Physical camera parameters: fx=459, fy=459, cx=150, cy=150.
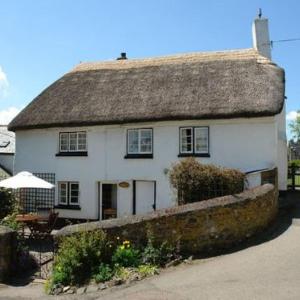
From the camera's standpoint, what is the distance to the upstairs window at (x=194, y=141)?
1795cm

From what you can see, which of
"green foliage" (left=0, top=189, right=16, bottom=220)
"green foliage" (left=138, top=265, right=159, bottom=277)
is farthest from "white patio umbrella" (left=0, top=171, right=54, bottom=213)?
"green foliage" (left=138, top=265, right=159, bottom=277)

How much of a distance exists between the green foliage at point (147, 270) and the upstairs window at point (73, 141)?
10267 mm

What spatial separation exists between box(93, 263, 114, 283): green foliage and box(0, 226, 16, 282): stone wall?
2869 mm

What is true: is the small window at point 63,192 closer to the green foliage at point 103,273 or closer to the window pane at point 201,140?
the window pane at point 201,140

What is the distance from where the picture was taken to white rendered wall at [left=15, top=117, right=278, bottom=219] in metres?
17.0

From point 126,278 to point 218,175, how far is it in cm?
524

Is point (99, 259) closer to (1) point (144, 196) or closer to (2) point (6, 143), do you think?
(1) point (144, 196)

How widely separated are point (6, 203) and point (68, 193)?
3.21 metres

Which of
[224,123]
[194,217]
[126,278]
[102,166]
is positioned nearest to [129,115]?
[102,166]

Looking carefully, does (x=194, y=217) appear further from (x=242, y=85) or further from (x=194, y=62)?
(x=194, y=62)

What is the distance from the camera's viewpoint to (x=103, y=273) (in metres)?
10.4

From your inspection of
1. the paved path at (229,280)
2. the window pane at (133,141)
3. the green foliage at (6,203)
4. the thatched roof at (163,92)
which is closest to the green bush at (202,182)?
the paved path at (229,280)

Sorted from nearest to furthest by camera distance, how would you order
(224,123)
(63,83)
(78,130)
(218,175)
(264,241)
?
(264,241) → (218,175) → (224,123) → (78,130) → (63,83)

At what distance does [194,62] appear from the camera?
20969mm
